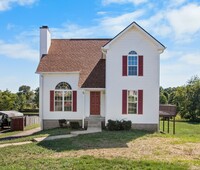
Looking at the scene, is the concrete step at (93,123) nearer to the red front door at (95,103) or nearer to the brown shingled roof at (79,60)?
the red front door at (95,103)

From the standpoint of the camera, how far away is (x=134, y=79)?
66.0 feet

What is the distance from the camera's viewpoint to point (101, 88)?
20.6 meters

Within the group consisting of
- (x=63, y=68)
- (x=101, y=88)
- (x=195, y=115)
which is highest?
(x=63, y=68)

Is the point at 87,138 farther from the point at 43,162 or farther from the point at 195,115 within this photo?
the point at 195,115

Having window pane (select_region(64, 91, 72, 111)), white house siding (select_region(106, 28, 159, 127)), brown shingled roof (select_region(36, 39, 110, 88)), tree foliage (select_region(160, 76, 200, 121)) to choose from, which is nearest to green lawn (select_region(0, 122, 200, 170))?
white house siding (select_region(106, 28, 159, 127))

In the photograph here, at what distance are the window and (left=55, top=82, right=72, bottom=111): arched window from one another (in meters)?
4.82

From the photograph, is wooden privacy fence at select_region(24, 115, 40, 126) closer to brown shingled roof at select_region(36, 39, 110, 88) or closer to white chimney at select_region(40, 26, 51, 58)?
white chimney at select_region(40, 26, 51, 58)

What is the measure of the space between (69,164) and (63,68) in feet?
43.3

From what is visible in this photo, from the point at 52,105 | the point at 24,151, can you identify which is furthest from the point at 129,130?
the point at 24,151

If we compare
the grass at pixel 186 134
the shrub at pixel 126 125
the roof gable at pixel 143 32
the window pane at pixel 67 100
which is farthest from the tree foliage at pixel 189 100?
the window pane at pixel 67 100

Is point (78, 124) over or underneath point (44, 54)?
underneath

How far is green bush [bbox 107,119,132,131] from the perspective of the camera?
63.3 ft

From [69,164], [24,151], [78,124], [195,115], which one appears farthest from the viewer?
[195,115]

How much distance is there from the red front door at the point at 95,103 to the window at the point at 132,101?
8.69ft
